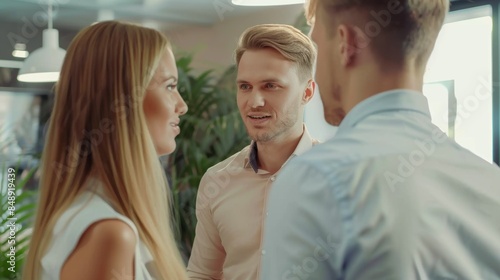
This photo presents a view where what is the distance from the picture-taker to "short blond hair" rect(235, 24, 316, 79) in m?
2.22

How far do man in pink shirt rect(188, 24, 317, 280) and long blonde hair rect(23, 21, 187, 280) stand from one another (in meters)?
0.90

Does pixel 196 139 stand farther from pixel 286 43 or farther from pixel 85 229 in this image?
pixel 85 229

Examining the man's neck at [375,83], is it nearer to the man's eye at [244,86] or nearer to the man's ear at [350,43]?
the man's ear at [350,43]

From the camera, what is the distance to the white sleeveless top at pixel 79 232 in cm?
105

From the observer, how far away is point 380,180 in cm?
64

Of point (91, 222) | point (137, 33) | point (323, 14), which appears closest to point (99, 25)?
point (137, 33)

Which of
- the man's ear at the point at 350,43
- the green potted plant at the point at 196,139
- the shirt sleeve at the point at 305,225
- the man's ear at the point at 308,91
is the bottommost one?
the green potted plant at the point at 196,139

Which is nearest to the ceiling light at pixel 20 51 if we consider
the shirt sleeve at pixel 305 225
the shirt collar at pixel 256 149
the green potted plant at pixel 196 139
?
the green potted plant at pixel 196 139

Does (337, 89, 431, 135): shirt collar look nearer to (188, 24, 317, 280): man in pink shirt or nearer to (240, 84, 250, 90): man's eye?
(188, 24, 317, 280): man in pink shirt

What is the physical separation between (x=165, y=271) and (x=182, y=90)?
2.76 metres

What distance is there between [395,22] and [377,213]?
22cm

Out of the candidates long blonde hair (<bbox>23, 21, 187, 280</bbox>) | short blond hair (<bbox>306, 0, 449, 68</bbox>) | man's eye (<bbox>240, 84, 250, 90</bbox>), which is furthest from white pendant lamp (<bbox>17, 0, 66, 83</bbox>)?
short blond hair (<bbox>306, 0, 449, 68</bbox>)

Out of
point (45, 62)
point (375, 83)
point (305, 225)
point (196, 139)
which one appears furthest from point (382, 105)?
point (196, 139)

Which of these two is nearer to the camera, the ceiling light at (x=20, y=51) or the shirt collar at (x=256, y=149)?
the shirt collar at (x=256, y=149)
